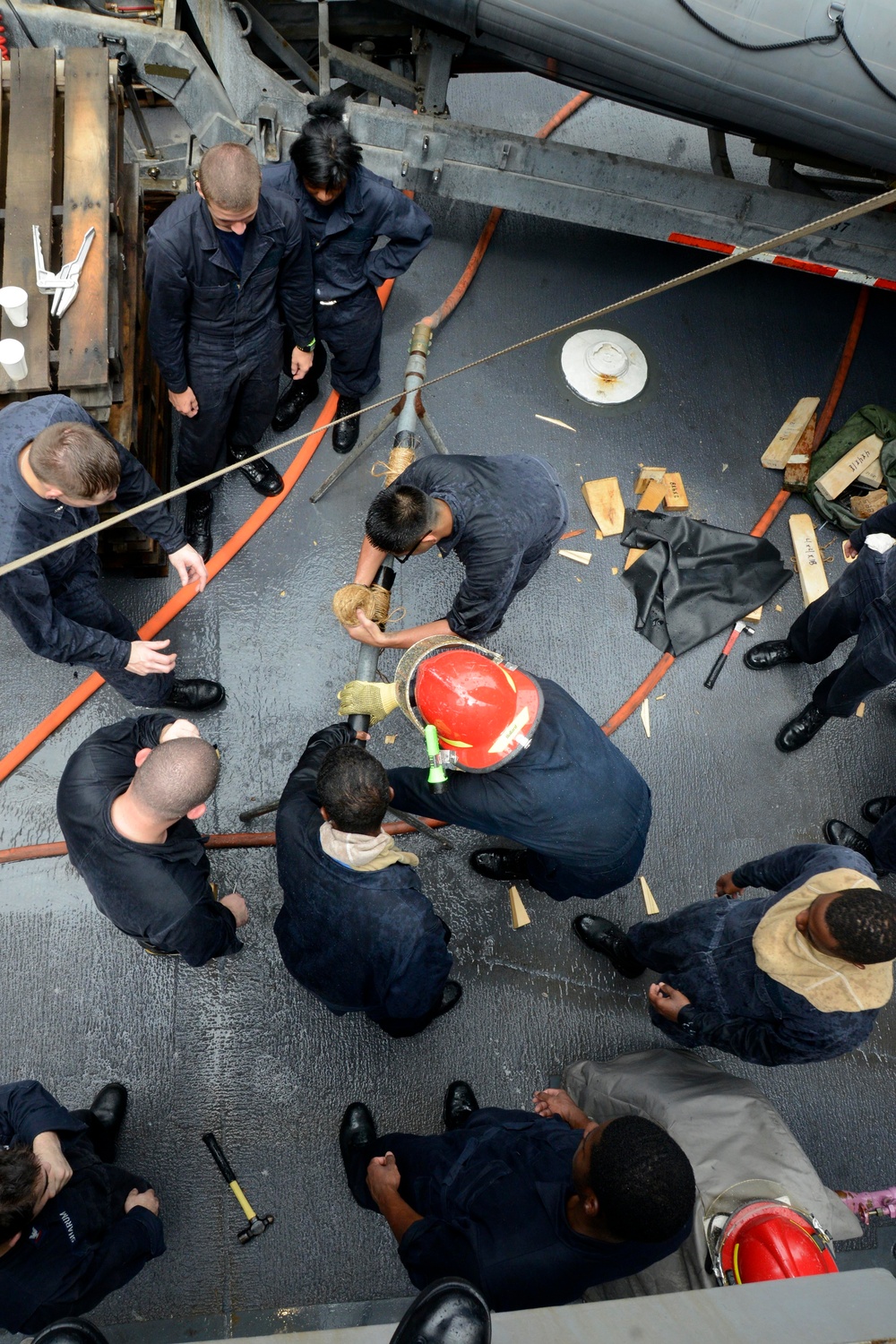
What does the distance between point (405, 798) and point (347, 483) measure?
7.03 ft

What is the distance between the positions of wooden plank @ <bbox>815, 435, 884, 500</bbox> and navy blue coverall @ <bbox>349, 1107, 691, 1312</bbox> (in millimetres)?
3781

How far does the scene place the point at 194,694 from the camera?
3920mm

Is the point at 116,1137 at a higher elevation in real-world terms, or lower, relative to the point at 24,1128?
lower

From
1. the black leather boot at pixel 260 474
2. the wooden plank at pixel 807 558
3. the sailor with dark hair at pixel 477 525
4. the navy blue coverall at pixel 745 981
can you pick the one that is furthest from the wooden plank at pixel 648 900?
the black leather boot at pixel 260 474

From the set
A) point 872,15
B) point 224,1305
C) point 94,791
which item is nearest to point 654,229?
point 872,15

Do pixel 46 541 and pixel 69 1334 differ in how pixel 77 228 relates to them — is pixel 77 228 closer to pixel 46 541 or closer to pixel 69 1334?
pixel 46 541

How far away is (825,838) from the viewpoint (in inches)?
163

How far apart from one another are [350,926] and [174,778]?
771 millimetres

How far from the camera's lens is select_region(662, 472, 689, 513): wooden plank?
4.78m

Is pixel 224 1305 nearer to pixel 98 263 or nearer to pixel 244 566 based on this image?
pixel 244 566

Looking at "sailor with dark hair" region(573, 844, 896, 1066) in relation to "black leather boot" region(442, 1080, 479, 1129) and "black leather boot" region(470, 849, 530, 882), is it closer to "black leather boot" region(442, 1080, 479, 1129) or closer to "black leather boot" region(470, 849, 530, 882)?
"black leather boot" region(470, 849, 530, 882)

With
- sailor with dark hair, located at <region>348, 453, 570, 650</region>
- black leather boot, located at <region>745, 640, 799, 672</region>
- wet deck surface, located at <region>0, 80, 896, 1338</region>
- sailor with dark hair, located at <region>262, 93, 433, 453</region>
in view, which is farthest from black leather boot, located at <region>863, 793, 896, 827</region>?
sailor with dark hair, located at <region>262, 93, 433, 453</region>

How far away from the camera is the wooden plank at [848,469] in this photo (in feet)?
15.6

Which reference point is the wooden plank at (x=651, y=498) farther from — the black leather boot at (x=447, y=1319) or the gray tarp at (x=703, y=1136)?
the black leather boot at (x=447, y=1319)
